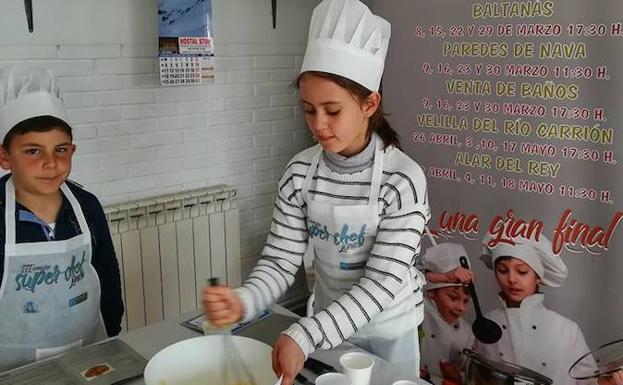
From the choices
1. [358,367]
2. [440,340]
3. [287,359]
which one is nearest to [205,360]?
[287,359]


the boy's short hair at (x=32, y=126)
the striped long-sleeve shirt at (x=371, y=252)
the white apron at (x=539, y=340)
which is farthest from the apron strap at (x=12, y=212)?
the white apron at (x=539, y=340)

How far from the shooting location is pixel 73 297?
5.03ft

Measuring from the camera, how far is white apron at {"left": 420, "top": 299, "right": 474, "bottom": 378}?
7.55 feet

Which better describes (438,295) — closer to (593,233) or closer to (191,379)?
(593,233)

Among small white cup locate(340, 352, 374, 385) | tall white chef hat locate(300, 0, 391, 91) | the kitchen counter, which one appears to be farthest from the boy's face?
small white cup locate(340, 352, 374, 385)

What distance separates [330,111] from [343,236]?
0.89 ft

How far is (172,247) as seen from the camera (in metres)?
2.48

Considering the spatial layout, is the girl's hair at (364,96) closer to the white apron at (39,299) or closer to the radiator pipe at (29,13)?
the white apron at (39,299)

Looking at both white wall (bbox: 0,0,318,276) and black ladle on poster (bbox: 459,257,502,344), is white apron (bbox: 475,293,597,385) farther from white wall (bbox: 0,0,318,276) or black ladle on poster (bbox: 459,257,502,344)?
white wall (bbox: 0,0,318,276)

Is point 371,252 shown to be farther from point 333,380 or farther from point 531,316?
point 531,316

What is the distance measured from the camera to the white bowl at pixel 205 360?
3.69 ft

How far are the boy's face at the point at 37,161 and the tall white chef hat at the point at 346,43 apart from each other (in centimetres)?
63

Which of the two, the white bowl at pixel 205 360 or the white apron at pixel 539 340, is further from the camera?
the white apron at pixel 539 340

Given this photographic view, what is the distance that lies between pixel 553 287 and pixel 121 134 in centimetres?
156
